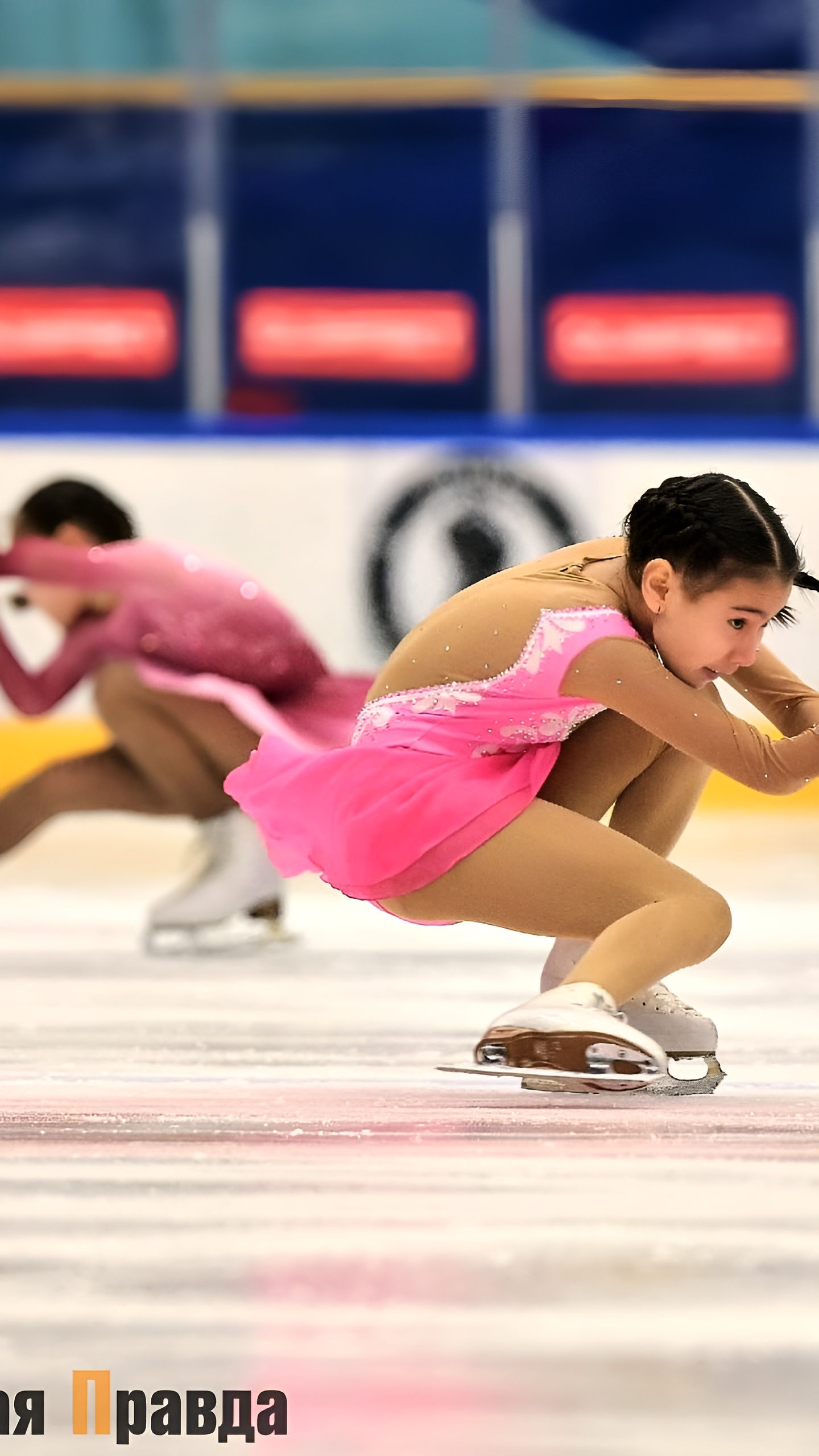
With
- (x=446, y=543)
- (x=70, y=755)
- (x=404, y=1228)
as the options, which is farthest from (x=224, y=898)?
(x=446, y=543)

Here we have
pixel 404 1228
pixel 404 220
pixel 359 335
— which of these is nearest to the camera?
pixel 404 1228

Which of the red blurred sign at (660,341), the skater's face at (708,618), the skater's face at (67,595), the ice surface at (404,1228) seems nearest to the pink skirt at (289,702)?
the skater's face at (67,595)

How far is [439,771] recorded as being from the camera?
6.31 feet

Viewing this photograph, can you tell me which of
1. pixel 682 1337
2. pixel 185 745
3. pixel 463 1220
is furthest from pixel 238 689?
pixel 682 1337

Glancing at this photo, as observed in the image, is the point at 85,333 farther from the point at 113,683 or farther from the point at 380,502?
the point at 113,683

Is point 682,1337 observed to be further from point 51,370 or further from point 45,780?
point 51,370

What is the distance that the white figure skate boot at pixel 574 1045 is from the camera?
66.7 inches

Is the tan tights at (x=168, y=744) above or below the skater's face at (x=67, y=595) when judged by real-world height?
below

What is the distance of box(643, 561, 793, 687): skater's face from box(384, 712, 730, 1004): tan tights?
0.13 metres

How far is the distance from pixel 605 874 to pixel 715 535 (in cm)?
29

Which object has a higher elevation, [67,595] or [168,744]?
[67,595]

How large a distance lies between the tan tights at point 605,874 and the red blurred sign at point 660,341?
15.0 ft

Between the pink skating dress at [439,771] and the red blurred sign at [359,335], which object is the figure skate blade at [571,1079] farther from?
the red blurred sign at [359,335]

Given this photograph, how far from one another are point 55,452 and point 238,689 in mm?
1759
